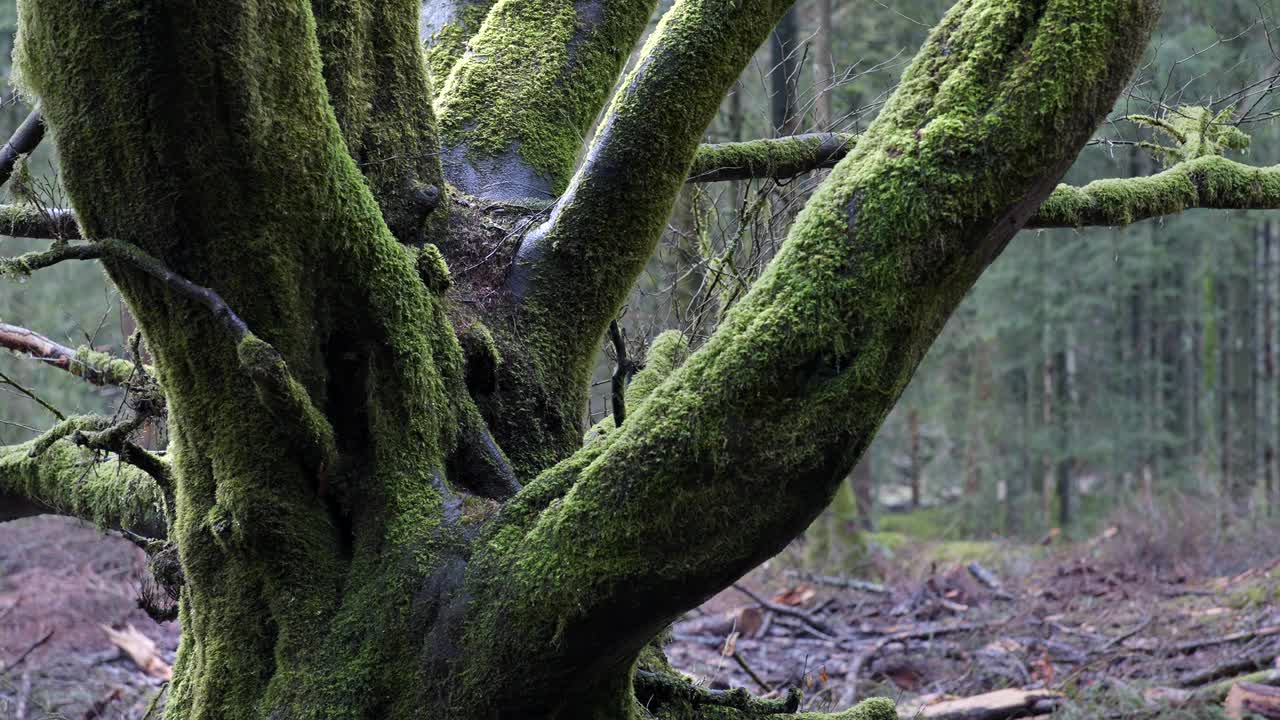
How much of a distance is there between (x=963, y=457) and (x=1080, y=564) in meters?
12.2

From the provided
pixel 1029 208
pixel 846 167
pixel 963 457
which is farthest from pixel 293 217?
pixel 963 457

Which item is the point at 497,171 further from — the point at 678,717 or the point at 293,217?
the point at 678,717

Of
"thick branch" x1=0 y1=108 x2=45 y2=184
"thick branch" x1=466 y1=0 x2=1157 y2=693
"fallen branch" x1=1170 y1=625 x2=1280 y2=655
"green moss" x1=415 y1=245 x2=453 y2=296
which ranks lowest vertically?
"fallen branch" x1=1170 y1=625 x2=1280 y2=655

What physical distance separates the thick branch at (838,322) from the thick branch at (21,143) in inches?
69.8

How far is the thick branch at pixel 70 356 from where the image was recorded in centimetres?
428

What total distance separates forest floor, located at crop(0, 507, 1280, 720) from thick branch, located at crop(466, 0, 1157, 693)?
10.5 ft

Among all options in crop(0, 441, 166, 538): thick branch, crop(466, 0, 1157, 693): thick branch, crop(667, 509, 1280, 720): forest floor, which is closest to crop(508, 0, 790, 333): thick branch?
crop(466, 0, 1157, 693): thick branch

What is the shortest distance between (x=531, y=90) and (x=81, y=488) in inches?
108

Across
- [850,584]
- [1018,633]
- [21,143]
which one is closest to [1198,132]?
[21,143]

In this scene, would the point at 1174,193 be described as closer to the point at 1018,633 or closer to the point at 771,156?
the point at 771,156

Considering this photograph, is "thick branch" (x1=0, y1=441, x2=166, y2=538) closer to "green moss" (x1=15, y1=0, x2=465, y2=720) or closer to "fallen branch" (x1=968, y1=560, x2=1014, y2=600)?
"green moss" (x1=15, y1=0, x2=465, y2=720)

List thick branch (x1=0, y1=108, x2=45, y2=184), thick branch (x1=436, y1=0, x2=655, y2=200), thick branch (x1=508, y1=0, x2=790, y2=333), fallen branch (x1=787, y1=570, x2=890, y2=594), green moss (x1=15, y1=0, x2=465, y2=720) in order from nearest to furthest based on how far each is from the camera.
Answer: green moss (x1=15, y1=0, x2=465, y2=720) → thick branch (x1=0, y1=108, x2=45, y2=184) → thick branch (x1=508, y1=0, x2=790, y2=333) → thick branch (x1=436, y1=0, x2=655, y2=200) → fallen branch (x1=787, y1=570, x2=890, y2=594)

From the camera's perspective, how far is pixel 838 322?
1.89m

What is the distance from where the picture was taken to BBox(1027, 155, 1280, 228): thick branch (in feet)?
14.0
